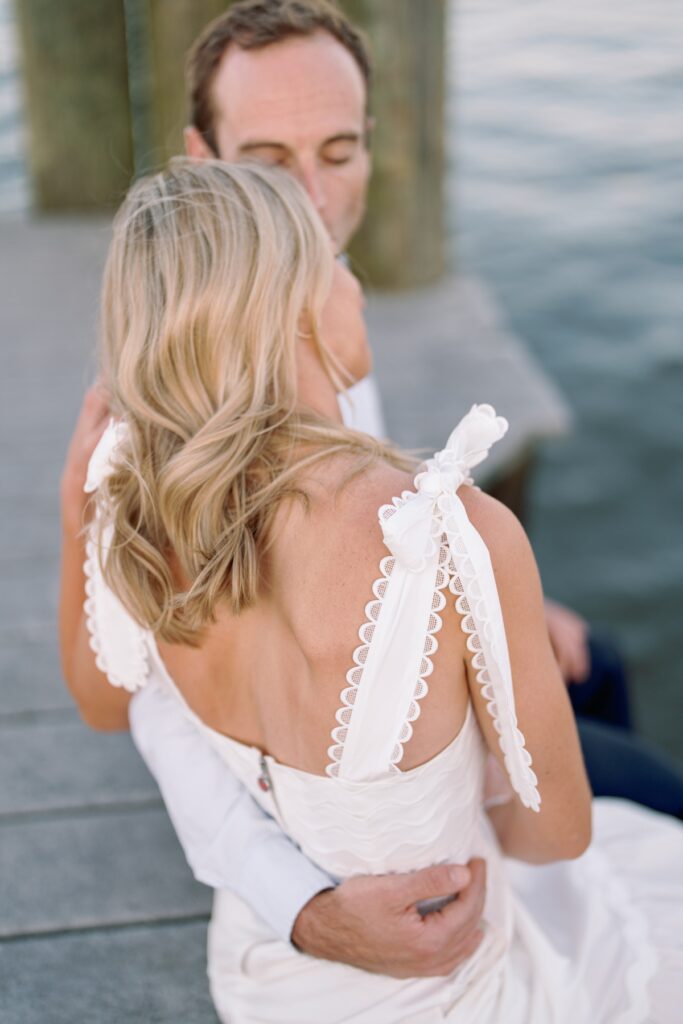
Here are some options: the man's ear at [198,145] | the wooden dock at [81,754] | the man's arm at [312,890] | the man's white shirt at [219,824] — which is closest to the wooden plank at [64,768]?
the wooden dock at [81,754]

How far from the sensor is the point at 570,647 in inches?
98.9

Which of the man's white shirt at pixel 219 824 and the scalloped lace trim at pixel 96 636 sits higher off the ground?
the scalloped lace trim at pixel 96 636

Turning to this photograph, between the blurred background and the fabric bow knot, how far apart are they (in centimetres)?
93

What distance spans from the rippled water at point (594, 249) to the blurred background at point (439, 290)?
0.05 ft

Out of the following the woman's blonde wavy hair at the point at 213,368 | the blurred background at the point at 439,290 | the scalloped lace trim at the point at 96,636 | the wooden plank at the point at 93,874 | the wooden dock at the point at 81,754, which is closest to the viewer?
the woman's blonde wavy hair at the point at 213,368

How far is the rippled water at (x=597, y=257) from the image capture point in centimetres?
449

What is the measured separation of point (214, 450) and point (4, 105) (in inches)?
282

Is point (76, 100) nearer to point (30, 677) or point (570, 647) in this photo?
point (30, 677)

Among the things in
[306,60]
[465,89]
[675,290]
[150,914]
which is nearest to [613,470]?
[675,290]

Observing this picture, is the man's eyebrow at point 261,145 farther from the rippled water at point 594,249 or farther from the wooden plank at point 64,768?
the rippled water at point 594,249

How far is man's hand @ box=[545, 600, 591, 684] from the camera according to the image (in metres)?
2.51

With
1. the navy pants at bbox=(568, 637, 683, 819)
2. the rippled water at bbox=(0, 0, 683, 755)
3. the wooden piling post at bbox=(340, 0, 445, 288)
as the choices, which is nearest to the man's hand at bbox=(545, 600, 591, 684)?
the navy pants at bbox=(568, 637, 683, 819)

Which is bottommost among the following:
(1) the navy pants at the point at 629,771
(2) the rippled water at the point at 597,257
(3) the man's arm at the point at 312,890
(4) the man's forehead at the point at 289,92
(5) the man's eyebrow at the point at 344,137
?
(2) the rippled water at the point at 597,257

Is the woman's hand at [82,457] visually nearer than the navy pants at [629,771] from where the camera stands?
Yes
